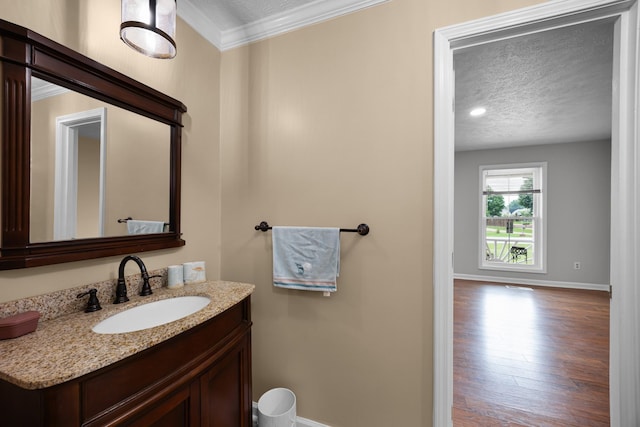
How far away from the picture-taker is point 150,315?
1.16 m

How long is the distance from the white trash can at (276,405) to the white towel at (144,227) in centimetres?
113

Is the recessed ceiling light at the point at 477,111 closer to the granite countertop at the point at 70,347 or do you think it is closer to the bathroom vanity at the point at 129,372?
the bathroom vanity at the point at 129,372

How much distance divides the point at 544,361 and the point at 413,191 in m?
2.31

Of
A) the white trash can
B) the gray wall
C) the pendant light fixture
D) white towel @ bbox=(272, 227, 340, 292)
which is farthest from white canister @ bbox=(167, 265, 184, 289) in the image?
the gray wall

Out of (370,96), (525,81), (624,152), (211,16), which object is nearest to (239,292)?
(370,96)

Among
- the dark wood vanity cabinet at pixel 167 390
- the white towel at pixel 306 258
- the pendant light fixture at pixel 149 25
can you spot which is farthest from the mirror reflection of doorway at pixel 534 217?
the dark wood vanity cabinet at pixel 167 390

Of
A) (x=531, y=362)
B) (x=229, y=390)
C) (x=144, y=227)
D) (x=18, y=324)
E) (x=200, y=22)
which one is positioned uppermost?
Result: (x=200, y=22)

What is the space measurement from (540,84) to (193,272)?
332 centimetres

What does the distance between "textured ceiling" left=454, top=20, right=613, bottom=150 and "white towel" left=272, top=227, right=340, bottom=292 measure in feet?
3.95

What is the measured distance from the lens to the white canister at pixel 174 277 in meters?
1.38

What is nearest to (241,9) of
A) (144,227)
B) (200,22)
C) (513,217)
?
(200,22)

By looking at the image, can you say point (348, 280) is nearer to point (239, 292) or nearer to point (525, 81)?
point (239, 292)

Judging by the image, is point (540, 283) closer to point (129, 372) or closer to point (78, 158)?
point (129, 372)

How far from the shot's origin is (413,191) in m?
1.33
